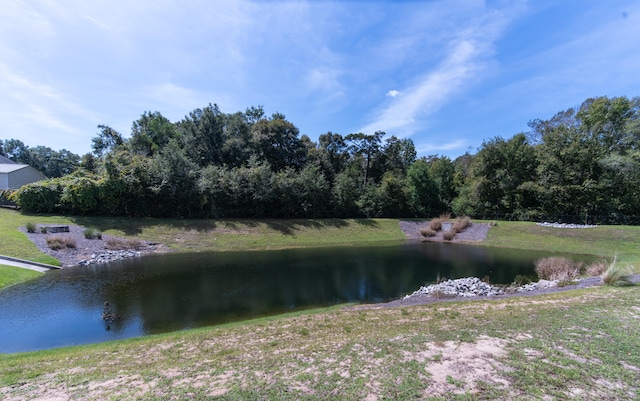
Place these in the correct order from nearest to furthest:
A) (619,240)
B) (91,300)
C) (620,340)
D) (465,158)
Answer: (620,340) < (91,300) < (619,240) < (465,158)

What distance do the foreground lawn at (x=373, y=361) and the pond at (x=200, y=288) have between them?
7.82 ft

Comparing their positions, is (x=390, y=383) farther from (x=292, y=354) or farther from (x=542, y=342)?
(x=542, y=342)

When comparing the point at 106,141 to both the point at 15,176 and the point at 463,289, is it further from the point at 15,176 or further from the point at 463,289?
the point at 463,289

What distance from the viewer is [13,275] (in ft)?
49.9

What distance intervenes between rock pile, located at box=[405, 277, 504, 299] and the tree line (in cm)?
2655

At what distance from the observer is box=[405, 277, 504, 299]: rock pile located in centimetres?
1320

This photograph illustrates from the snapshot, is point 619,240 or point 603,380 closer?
point 603,380

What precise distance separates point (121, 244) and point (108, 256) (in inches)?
119

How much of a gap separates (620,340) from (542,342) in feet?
5.69

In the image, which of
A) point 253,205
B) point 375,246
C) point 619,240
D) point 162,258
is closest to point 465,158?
point 619,240

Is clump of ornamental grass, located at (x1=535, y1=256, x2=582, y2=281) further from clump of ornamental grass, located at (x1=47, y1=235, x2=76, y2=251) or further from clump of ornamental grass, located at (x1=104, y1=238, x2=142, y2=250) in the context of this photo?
clump of ornamental grass, located at (x1=47, y1=235, x2=76, y2=251)

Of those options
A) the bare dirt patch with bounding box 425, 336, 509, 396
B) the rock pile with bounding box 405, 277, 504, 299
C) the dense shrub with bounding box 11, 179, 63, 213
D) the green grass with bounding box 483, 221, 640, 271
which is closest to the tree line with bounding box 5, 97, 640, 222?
the dense shrub with bounding box 11, 179, 63, 213

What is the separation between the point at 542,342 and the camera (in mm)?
6387

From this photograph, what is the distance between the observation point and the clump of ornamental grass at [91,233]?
24.0 meters
